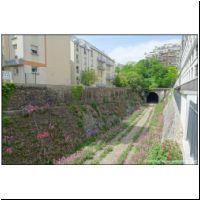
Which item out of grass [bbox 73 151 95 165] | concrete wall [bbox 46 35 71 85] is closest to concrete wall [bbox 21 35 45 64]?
concrete wall [bbox 46 35 71 85]

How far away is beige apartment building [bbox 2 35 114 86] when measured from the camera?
8.04 metres

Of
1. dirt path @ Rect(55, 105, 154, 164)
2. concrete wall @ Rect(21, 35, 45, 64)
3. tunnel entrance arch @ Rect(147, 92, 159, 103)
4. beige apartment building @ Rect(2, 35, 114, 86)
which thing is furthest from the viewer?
tunnel entrance arch @ Rect(147, 92, 159, 103)

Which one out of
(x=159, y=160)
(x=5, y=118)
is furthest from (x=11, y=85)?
(x=159, y=160)

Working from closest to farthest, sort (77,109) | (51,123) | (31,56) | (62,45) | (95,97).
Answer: (51,123) → (77,109) → (31,56) → (95,97) → (62,45)

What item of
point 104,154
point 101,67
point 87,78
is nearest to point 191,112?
point 104,154

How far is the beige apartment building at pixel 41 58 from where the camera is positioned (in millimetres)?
8039

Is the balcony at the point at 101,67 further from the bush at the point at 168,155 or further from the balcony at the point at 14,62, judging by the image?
the bush at the point at 168,155

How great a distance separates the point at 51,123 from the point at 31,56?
4.82 m

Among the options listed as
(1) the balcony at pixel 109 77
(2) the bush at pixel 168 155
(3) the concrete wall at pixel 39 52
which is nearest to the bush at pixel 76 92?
A: (3) the concrete wall at pixel 39 52

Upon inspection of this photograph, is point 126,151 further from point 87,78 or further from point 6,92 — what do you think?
point 87,78

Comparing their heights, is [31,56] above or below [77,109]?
above

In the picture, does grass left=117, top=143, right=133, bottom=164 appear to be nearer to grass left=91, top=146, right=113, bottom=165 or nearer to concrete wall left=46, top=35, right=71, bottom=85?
grass left=91, top=146, right=113, bottom=165

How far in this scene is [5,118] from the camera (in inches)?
234

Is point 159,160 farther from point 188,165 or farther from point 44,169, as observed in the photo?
point 44,169
